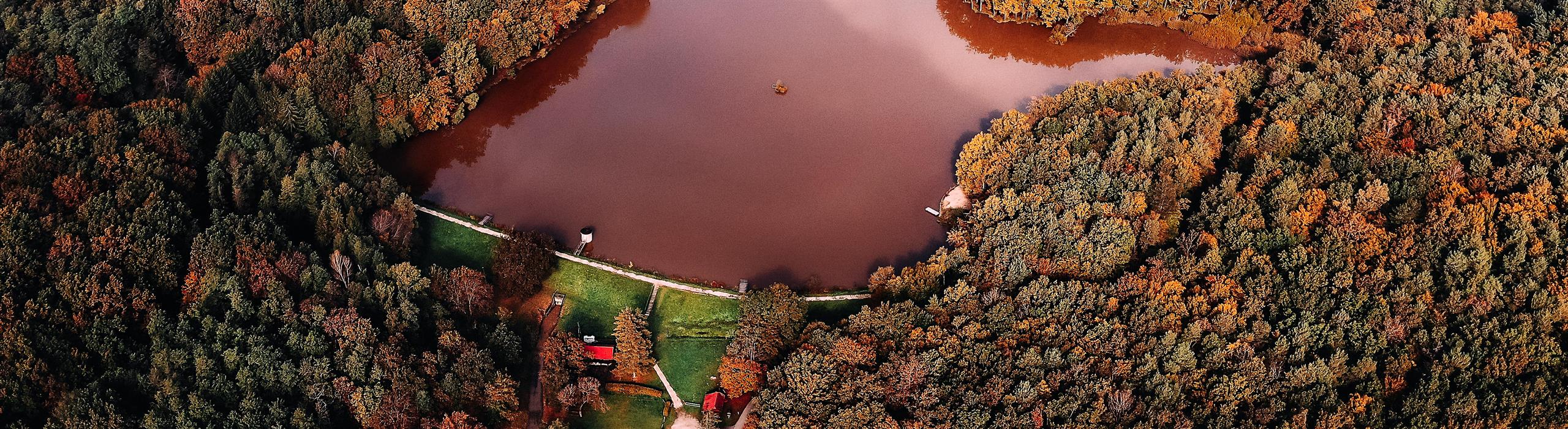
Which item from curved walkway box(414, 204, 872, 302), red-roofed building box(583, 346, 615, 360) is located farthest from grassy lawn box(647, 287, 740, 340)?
red-roofed building box(583, 346, 615, 360)

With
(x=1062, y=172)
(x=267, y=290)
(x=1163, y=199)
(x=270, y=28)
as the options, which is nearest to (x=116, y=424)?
(x=267, y=290)

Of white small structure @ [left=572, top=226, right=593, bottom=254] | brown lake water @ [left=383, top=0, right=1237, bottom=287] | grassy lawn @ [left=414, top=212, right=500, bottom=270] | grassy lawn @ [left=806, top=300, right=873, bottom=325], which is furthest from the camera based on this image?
brown lake water @ [left=383, top=0, right=1237, bottom=287]

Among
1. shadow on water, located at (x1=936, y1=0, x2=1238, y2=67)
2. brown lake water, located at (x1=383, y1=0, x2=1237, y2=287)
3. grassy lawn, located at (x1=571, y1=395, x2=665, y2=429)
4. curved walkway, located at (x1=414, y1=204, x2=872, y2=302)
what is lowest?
grassy lawn, located at (x1=571, y1=395, x2=665, y2=429)

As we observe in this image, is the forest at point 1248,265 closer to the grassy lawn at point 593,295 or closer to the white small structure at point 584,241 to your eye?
the grassy lawn at point 593,295

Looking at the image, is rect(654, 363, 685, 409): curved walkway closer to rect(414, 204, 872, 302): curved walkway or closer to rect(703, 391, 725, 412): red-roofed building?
rect(703, 391, 725, 412): red-roofed building

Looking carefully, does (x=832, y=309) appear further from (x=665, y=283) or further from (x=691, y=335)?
(x=665, y=283)

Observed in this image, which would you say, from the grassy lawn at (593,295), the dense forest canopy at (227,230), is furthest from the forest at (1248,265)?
the dense forest canopy at (227,230)

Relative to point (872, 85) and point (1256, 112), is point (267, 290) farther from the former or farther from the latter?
point (1256, 112)

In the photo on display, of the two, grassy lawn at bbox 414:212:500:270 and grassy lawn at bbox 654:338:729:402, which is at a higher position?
grassy lawn at bbox 414:212:500:270
